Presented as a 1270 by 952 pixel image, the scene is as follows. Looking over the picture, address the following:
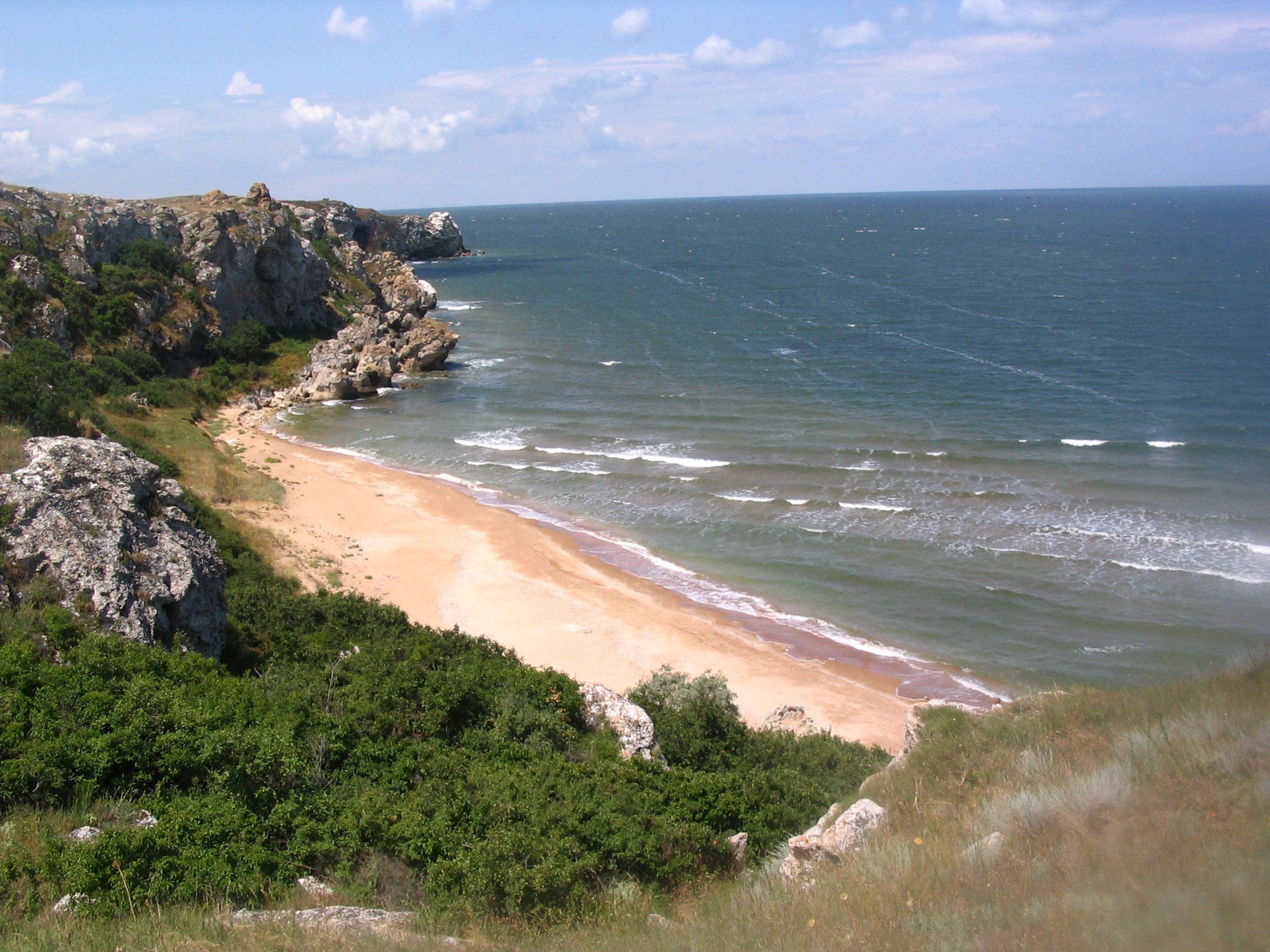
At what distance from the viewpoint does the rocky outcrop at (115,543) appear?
13633 mm

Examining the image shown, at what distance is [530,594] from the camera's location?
26859 mm

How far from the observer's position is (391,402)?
173 feet

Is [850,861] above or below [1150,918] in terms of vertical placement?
below

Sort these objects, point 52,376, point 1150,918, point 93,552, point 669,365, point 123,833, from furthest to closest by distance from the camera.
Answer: point 669,365
point 52,376
point 93,552
point 123,833
point 1150,918

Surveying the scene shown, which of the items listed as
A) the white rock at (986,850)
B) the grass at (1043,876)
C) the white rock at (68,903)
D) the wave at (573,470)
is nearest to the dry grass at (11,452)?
the white rock at (68,903)

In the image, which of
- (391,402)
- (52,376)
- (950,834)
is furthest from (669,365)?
(950,834)

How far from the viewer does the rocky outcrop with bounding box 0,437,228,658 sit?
13633 millimetres

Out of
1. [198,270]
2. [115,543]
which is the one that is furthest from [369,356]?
[115,543]

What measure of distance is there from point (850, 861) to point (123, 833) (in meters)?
6.79

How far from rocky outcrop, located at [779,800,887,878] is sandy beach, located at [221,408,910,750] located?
9629 millimetres

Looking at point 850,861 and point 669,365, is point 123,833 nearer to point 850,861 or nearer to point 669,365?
point 850,861

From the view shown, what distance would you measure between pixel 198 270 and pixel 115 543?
44871 mm

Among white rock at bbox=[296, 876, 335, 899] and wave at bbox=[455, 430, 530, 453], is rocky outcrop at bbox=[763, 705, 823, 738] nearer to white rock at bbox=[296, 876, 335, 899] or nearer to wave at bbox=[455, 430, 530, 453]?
white rock at bbox=[296, 876, 335, 899]

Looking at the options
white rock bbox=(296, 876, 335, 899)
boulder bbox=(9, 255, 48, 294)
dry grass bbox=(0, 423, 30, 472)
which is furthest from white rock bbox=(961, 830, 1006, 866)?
boulder bbox=(9, 255, 48, 294)
